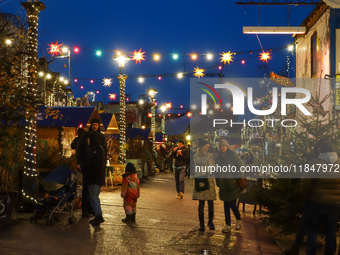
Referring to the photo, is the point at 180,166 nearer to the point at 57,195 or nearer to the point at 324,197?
the point at 57,195

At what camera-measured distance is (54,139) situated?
53.5 ft

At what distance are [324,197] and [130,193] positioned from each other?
4.15m

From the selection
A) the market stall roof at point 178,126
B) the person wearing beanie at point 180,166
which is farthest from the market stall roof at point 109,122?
the market stall roof at point 178,126

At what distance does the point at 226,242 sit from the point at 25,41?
6.15 meters

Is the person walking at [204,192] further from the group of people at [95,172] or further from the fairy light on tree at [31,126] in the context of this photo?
the fairy light on tree at [31,126]

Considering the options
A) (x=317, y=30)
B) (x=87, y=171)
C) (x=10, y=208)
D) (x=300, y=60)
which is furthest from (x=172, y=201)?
(x=300, y=60)

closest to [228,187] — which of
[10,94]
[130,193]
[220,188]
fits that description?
[220,188]

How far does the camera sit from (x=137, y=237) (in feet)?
22.1

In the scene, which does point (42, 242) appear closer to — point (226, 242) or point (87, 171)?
point (87, 171)

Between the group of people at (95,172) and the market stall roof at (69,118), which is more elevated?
the market stall roof at (69,118)

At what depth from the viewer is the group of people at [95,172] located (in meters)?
7.83

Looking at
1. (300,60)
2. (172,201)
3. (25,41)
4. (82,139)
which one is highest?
(300,60)

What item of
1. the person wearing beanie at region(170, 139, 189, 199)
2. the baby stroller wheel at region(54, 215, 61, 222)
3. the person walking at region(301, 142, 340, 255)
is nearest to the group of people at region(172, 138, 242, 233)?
the person walking at region(301, 142, 340, 255)

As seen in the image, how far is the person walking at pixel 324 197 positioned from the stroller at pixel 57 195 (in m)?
4.49
